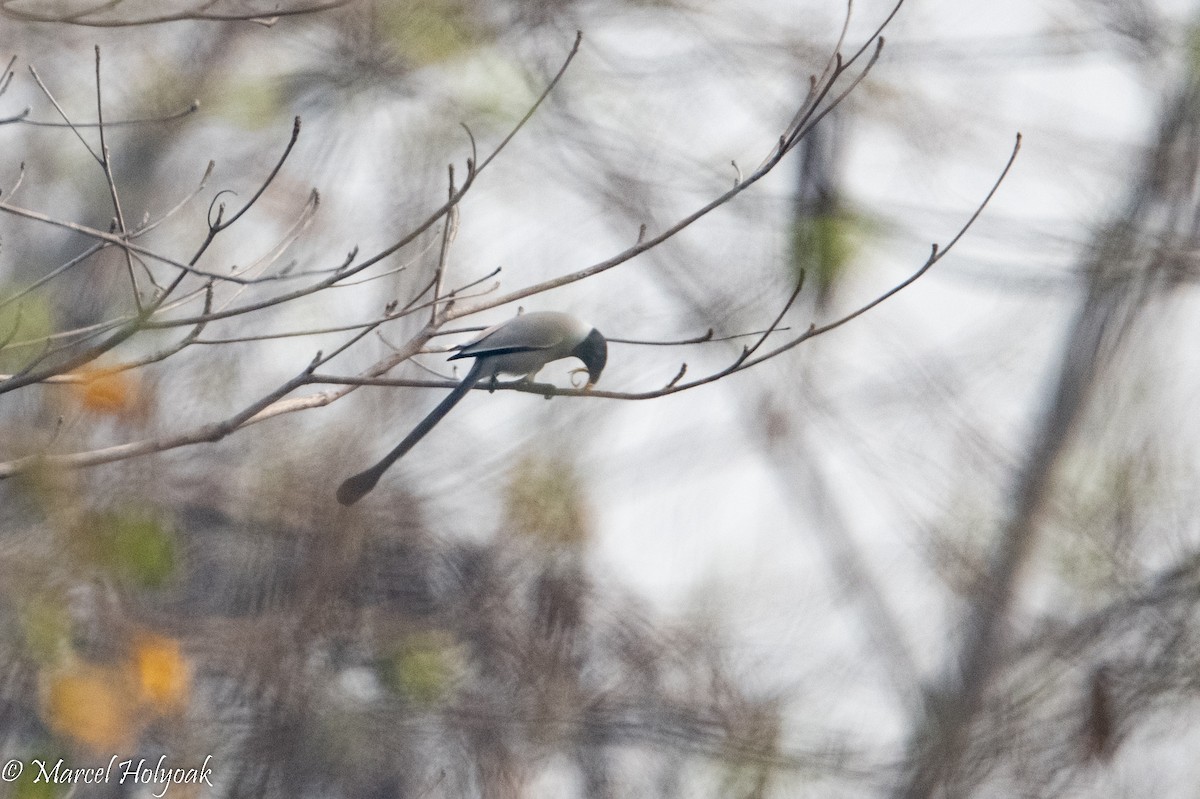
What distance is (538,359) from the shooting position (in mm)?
3684

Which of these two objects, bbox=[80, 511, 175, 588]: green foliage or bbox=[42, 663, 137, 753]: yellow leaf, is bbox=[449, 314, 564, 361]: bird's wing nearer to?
bbox=[80, 511, 175, 588]: green foliage

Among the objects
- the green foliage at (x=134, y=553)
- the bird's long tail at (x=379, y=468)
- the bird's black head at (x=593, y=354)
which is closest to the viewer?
the green foliage at (x=134, y=553)

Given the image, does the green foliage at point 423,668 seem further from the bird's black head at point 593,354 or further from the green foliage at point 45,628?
the bird's black head at point 593,354

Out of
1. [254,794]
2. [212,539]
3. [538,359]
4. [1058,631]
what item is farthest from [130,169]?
[1058,631]

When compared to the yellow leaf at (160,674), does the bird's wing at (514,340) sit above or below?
above

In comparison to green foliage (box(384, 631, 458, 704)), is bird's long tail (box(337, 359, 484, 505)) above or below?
below

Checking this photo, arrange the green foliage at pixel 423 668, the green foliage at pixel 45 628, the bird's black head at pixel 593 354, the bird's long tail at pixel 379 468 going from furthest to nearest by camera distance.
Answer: the green foliage at pixel 423 668, the green foliage at pixel 45 628, the bird's black head at pixel 593 354, the bird's long tail at pixel 379 468

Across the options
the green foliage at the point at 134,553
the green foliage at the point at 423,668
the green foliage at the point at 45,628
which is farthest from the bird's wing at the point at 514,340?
the green foliage at the point at 423,668

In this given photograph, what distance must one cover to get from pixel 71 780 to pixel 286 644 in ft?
5.54

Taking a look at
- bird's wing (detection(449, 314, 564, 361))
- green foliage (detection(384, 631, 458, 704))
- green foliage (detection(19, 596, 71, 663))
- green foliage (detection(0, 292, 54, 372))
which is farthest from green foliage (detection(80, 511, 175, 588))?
green foliage (detection(384, 631, 458, 704))

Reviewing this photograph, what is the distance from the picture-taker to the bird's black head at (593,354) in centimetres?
388

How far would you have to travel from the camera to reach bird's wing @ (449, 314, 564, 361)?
11.5 feet

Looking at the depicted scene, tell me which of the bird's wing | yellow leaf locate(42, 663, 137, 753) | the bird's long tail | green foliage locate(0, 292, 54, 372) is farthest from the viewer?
yellow leaf locate(42, 663, 137, 753)

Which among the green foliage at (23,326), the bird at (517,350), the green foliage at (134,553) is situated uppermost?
the bird at (517,350)
